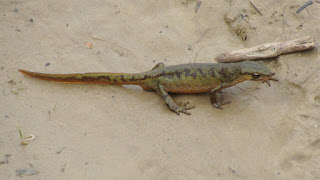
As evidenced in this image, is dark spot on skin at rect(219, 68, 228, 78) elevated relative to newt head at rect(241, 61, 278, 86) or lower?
lower

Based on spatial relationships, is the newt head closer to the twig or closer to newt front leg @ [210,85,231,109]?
newt front leg @ [210,85,231,109]

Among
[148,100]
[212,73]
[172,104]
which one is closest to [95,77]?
[148,100]

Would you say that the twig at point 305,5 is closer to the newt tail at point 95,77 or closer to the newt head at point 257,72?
the newt head at point 257,72

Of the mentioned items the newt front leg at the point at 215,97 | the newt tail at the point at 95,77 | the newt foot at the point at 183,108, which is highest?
the newt tail at the point at 95,77

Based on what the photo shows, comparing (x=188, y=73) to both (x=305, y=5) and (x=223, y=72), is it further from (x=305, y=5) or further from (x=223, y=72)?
(x=305, y=5)

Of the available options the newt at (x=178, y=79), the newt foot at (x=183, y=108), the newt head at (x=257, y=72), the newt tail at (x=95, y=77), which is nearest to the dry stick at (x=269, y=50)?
the newt at (x=178, y=79)

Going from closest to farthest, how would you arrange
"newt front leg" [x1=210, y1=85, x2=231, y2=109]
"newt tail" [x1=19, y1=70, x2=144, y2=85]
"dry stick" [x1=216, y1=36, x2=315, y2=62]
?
1. "newt front leg" [x1=210, y1=85, x2=231, y2=109]
2. "dry stick" [x1=216, y1=36, x2=315, y2=62]
3. "newt tail" [x1=19, y1=70, x2=144, y2=85]

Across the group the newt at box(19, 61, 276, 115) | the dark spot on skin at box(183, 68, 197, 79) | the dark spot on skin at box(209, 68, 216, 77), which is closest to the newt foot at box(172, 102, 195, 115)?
the newt at box(19, 61, 276, 115)

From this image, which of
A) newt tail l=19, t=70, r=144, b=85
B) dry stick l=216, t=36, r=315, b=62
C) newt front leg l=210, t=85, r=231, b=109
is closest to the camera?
newt front leg l=210, t=85, r=231, b=109
